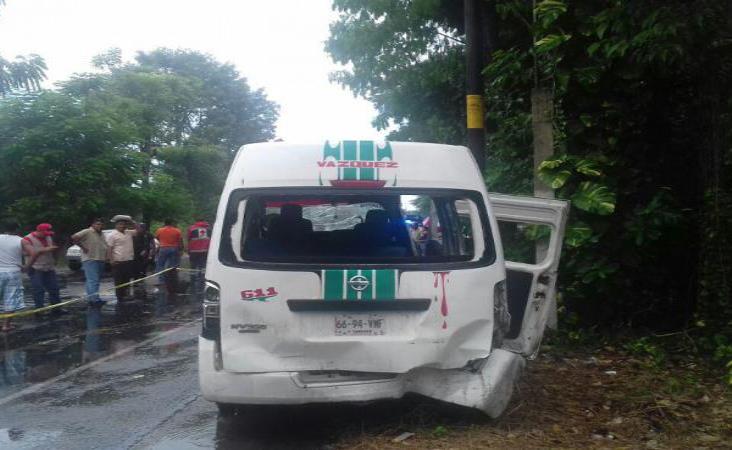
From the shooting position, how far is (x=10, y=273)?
1092cm

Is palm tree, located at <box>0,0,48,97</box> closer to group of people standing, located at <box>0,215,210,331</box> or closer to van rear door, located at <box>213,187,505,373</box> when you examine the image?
group of people standing, located at <box>0,215,210,331</box>

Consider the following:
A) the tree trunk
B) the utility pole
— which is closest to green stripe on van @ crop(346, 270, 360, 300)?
the tree trunk

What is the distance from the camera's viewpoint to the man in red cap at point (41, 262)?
38.4 ft

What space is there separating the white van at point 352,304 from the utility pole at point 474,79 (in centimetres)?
331

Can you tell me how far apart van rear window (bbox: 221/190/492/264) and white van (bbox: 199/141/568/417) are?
17mm

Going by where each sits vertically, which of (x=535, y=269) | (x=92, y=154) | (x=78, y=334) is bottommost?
(x=78, y=334)

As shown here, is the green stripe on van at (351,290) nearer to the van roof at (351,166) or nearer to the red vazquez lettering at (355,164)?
the van roof at (351,166)

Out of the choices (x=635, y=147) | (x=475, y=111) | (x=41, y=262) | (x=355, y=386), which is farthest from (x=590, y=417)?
(x=41, y=262)

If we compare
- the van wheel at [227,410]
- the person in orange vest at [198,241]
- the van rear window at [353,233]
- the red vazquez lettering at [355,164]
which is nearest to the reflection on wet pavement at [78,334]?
the van wheel at [227,410]

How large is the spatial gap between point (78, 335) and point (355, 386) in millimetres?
6478

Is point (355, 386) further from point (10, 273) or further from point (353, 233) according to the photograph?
point (10, 273)

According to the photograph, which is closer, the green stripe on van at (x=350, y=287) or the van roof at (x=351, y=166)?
the green stripe on van at (x=350, y=287)

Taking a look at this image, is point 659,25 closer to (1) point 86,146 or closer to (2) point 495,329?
(2) point 495,329

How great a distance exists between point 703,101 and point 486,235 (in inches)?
132
